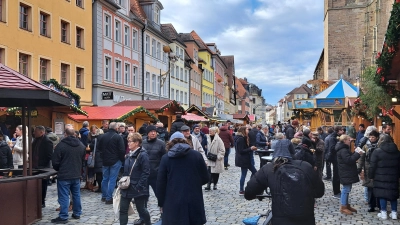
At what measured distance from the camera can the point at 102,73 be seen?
27641 millimetres

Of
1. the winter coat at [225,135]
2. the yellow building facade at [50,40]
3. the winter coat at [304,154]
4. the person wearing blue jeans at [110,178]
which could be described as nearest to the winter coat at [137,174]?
the person wearing blue jeans at [110,178]

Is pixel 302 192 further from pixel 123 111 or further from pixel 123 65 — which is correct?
pixel 123 65

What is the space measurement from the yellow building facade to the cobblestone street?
1040 cm

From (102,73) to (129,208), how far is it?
70.7 feet

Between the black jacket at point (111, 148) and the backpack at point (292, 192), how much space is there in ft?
19.1

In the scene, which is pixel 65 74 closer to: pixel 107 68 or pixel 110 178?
pixel 107 68

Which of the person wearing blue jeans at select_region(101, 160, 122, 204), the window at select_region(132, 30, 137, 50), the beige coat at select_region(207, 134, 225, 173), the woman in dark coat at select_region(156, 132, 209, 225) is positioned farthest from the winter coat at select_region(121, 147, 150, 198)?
the window at select_region(132, 30, 137, 50)

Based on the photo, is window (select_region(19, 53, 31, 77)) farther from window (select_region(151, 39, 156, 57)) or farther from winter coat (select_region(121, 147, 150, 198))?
window (select_region(151, 39, 156, 57))

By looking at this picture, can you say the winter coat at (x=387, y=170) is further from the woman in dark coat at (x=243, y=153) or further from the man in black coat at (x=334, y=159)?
the woman in dark coat at (x=243, y=153)

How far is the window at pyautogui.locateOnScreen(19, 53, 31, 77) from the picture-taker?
67.4 feet

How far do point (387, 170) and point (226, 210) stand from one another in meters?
3.29

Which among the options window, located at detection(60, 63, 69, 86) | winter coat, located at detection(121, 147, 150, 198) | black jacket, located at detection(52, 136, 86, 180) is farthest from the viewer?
window, located at detection(60, 63, 69, 86)

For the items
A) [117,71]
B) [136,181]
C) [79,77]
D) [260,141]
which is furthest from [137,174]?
[117,71]

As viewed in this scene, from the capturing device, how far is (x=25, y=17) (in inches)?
827
